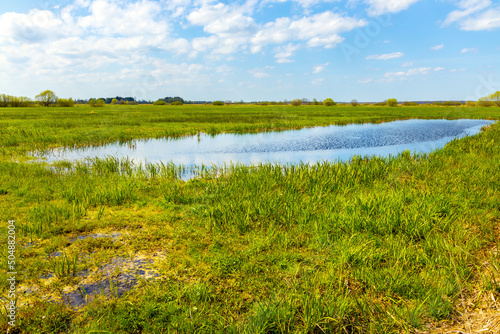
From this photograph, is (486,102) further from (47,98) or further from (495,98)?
(47,98)

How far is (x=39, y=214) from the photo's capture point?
7.15 meters

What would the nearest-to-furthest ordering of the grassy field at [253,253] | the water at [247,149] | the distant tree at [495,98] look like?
the grassy field at [253,253], the water at [247,149], the distant tree at [495,98]

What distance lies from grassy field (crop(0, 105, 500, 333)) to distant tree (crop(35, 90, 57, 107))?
368 feet

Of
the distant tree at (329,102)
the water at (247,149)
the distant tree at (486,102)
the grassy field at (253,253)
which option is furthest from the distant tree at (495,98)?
the grassy field at (253,253)

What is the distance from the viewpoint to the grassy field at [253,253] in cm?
392

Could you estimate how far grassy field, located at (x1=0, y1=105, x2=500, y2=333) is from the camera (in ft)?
12.9

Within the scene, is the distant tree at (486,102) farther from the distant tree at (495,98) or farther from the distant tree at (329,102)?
the distant tree at (329,102)

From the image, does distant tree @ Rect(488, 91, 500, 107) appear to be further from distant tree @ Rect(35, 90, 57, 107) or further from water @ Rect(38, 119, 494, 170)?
distant tree @ Rect(35, 90, 57, 107)

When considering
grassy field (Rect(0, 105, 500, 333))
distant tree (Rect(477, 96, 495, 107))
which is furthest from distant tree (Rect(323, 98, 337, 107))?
grassy field (Rect(0, 105, 500, 333))

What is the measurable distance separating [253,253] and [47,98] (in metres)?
124

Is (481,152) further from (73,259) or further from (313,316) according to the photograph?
(73,259)

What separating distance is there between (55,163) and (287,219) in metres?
12.5

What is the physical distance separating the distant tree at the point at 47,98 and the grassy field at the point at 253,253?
112217mm

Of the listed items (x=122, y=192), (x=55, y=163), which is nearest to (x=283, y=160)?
(x=122, y=192)
